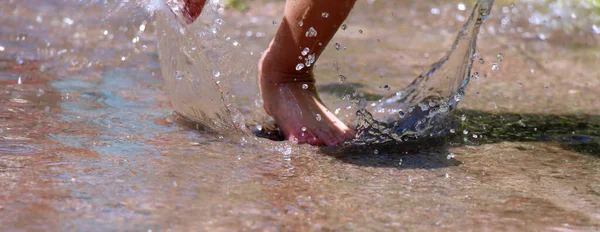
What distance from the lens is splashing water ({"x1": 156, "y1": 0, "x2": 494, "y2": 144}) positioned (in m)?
2.11

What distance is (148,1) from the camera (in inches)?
86.7

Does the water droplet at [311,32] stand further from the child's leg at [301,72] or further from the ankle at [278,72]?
the ankle at [278,72]

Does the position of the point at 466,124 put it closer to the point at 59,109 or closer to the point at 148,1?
the point at 148,1

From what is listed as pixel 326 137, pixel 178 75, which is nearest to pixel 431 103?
pixel 326 137

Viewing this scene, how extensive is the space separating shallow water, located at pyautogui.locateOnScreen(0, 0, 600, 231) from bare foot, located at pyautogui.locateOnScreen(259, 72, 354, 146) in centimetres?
9

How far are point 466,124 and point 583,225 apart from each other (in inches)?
35.6

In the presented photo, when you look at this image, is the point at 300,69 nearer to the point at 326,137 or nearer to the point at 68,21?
the point at 326,137

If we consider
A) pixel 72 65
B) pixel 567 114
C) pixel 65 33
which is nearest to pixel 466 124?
pixel 567 114

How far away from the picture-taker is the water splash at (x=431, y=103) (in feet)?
6.81

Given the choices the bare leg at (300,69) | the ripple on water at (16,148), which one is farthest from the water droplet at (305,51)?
the ripple on water at (16,148)

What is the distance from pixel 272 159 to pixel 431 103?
24.7 inches

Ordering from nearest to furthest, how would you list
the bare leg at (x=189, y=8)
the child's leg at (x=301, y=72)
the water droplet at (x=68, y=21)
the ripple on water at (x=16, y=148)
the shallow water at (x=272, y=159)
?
the shallow water at (x=272, y=159) → the ripple on water at (x=16, y=148) → the child's leg at (x=301, y=72) → the bare leg at (x=189, y=8) → the water droplet at (x=68, y=21)

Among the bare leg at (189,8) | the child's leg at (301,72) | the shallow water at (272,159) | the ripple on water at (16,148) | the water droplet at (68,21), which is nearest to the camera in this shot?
the shallow water at (272,159)

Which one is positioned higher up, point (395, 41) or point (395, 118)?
point (395, 41)
